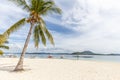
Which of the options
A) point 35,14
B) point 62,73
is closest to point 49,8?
point 35,14

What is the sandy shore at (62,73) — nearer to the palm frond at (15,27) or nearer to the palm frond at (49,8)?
the palm frond at (15,27)

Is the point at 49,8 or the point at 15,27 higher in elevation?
the point at 49,8

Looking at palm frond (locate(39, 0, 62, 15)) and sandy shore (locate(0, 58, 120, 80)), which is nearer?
sandy shore (locate(0, 58, 120, 80))

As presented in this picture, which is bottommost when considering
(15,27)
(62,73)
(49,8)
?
(62,73)

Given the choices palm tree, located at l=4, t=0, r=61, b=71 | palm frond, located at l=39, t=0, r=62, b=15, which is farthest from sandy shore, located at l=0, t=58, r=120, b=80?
palm frond, located at l=39, t=0, r=62, b=15

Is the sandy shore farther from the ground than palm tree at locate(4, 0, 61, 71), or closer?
closer

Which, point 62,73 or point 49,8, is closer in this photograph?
point 62,73

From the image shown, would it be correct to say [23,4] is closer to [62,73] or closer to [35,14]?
[35,14]

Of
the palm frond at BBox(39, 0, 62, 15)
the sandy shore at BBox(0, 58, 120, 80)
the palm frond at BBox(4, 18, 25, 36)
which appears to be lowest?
the sandy shore at BBox(0, 58, 120, 80)

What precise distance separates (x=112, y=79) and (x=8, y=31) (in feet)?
24.4

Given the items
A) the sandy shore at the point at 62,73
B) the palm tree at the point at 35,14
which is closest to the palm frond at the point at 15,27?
the palm tree at the point at 35,14

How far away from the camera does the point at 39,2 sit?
12.0 metres

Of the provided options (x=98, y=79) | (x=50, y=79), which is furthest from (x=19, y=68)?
(x=98, y=79)

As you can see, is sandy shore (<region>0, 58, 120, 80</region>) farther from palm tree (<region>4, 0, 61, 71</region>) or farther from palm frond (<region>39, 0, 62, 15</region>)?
palm frond (<region>39, 0, 62, 15</region>)
